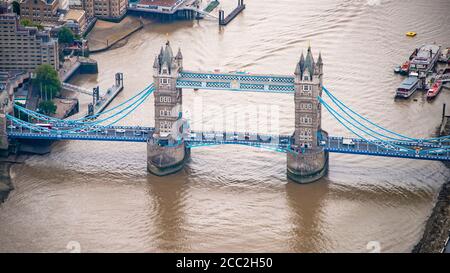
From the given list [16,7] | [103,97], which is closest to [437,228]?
[103,97]

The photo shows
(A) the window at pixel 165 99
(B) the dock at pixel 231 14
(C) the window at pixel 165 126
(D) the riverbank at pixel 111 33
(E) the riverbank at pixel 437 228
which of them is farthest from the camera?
(B) the dock at pixel 231 14

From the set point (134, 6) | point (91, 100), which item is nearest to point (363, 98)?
point (91, 100)

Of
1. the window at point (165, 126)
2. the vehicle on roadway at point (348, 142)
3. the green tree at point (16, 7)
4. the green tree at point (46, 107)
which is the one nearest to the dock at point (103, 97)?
the green tree at point (46, 107)

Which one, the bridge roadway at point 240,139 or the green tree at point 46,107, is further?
the green tree at point 46,107

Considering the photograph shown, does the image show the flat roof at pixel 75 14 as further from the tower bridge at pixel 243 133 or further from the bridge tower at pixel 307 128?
the bridge tower at pixel 307 128

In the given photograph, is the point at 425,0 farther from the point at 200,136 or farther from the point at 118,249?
the point at 118,249
